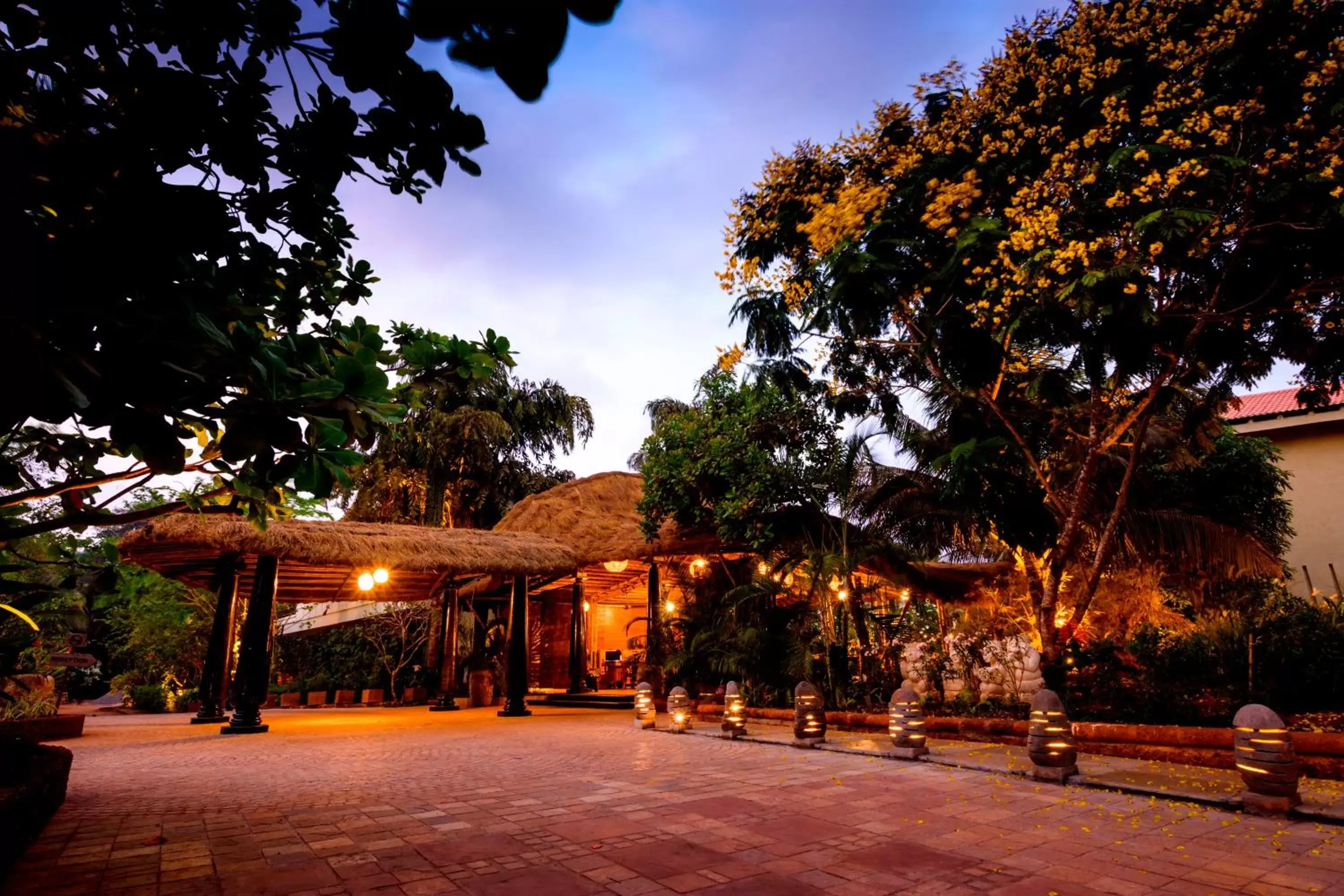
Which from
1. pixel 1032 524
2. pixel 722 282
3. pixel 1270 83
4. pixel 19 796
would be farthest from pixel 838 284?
pixel 19 796

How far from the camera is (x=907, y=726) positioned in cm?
755

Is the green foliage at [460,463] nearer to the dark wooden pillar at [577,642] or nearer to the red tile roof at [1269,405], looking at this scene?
the dark wooden pillar at [577,642]

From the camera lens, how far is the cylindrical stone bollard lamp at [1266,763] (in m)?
4.82

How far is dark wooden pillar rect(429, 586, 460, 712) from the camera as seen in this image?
16.2 metres

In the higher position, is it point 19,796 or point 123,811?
point 19,796

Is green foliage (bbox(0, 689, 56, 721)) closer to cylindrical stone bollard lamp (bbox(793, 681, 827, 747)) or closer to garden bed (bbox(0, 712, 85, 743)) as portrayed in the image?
garden bed (bbox(0, 712, 85, 743))

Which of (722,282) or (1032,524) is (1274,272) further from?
(722,282)

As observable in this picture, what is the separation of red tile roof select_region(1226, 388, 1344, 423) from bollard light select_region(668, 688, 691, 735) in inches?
635

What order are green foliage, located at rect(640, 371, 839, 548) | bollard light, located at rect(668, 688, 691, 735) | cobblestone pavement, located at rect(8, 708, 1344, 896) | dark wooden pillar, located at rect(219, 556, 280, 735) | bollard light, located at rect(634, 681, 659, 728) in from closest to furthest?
cobblestone pavement, located at rect(8, 708, 1344, 896), bollard light, located at rect(668, 688, 691, 735), dark wooden pillar, located at rect(219, 556, 280, 735), bollard light, located at rect(634, 681, 659, 728), green foliage, located at rect(640, 371, 839, 548)

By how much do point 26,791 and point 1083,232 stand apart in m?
10.6

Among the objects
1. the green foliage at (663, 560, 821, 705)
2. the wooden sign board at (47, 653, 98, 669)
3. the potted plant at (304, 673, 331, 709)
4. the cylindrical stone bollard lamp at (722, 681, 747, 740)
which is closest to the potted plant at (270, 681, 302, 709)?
the potted plant at (304, 673, 331, 709)

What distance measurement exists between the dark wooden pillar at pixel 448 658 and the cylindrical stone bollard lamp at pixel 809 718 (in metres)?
10.2

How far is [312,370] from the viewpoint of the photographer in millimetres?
2164

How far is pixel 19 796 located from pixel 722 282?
857cm
